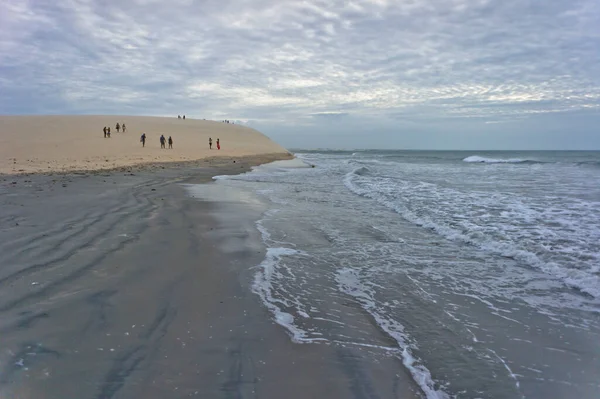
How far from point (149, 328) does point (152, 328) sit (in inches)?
1.0

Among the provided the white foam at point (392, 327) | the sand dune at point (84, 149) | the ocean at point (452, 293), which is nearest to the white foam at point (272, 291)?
the ocean at point (452, 293)

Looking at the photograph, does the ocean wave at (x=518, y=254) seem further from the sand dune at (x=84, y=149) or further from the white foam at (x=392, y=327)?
the sand dune at (x=84, y=149)

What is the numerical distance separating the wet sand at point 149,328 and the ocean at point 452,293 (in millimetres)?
299

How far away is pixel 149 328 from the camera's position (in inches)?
132

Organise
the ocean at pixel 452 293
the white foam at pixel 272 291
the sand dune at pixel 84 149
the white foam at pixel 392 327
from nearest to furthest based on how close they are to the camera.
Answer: the white foam at pixel 392 327 → the ocean at pixel 452 293 → the white foam at pixel 272 291 → the sand dune at pixel 84 149

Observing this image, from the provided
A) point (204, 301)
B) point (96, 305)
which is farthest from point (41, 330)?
point (204, 301)

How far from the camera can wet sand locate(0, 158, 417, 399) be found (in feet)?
8.57

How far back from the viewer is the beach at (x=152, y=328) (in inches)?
103

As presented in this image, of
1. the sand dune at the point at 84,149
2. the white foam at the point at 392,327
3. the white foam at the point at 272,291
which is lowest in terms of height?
the white foam at the point at 392,327

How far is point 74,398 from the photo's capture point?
7.89ft

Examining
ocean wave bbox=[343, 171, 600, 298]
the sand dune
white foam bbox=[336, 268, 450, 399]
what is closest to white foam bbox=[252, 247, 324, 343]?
white foam bbox=[336, 268, 450, 399]

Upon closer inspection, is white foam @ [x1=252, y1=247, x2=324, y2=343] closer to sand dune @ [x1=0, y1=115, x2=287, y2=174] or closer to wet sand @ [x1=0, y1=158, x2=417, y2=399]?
wet sand @ [x1=0, y1=158, x2=417, y2=399]

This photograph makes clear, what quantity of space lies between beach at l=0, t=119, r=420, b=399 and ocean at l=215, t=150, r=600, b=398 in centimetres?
25

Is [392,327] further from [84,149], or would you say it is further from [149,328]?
[84,149]
